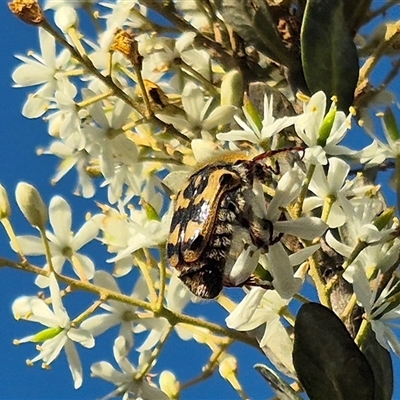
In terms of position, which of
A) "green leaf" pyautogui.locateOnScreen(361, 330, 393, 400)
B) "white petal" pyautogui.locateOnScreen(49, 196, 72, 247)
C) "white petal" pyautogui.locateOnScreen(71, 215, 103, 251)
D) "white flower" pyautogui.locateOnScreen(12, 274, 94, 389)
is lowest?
"green leaf" pyautogui.locateOnScreen(361, 330, 393, 400)

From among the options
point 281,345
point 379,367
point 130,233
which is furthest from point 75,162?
point 379,367

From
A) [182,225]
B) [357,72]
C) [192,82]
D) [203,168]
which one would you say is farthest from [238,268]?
[192,82]

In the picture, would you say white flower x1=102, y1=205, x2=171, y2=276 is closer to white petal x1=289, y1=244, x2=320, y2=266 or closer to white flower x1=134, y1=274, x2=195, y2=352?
white flower x1=134, y1=274, x2=195, y2=352

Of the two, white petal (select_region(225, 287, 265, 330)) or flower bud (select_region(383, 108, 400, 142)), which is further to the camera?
flower bud (select_region(383, 108, 400, 142))

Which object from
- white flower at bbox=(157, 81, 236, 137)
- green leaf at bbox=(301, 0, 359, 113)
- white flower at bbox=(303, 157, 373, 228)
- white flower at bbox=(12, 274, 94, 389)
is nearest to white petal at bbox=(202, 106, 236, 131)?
white flower at bbox=(157, 81, 236, 137)

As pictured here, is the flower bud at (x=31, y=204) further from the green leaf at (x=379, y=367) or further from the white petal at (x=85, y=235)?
the green leaf at (x=379, y=367)

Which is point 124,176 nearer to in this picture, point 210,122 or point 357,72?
point 210,122
